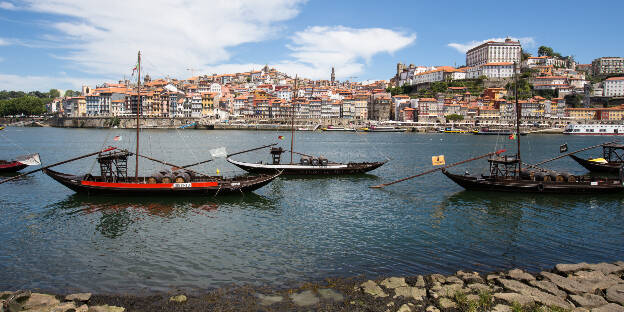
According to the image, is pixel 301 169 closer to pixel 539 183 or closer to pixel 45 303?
pixel 539 183

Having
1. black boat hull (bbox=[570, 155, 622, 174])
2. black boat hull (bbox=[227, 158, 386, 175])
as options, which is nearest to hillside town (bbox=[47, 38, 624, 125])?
black boat hull (bbox=[570, 155, 622, 174])

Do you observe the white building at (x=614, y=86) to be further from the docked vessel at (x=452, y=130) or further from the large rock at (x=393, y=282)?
the large rock at (x=393, y=282)

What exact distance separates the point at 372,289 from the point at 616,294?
6.25 metres

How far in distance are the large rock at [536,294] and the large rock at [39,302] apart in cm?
1170

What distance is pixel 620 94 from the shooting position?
147 metres

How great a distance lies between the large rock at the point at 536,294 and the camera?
1055 centimetres

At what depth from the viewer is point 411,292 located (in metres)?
11.3

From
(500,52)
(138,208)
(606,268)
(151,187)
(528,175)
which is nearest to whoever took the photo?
(606,268)

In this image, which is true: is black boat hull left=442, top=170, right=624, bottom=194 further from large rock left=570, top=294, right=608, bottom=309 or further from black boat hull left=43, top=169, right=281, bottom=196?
large rock left=570, top=294, right=608, bottom=309

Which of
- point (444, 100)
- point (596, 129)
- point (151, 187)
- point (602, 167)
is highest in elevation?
point (444, 100)

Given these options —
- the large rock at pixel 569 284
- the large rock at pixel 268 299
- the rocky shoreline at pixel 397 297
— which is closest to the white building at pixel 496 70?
the large rock at pixel 569 284

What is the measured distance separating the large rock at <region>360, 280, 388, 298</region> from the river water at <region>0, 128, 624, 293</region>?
1181 mm

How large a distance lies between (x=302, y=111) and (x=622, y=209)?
422ft

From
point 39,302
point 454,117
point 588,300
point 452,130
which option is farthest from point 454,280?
point 454,117
